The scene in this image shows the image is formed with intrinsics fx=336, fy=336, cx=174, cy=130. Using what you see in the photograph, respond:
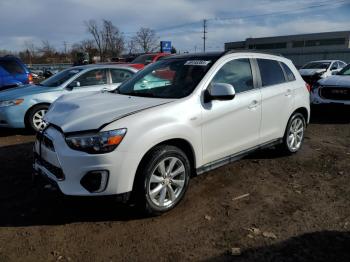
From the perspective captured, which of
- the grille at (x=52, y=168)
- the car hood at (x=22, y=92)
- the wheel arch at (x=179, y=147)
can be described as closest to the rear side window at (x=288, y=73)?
the wheel arch at (x=179, y=147)

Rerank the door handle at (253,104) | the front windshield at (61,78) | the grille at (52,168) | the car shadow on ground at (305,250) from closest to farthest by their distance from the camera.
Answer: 1. the car shadow on ground at (305,250)
2. the grille at (52,168)
3. the door handle at (253,104)
4. the front windshield at (61,78)

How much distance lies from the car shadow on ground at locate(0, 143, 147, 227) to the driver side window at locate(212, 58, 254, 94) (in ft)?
6.42

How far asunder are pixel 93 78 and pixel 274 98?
178 inches

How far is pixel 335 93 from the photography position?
9164 mm

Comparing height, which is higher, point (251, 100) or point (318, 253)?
point (251, 100)

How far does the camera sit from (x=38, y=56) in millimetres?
69875

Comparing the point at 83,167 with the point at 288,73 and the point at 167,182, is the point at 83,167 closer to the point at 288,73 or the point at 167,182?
the point at 167,182

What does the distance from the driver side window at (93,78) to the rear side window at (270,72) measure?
421 cm

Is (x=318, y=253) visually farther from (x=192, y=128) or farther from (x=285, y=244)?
(x=192, y=128)

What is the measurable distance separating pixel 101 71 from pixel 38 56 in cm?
6883

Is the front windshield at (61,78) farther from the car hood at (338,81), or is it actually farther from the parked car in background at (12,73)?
the car hood at (338,81)

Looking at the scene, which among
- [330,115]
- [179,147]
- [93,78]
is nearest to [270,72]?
[179,147]

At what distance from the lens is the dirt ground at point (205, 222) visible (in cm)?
303

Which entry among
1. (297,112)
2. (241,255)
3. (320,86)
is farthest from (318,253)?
(320,86)
